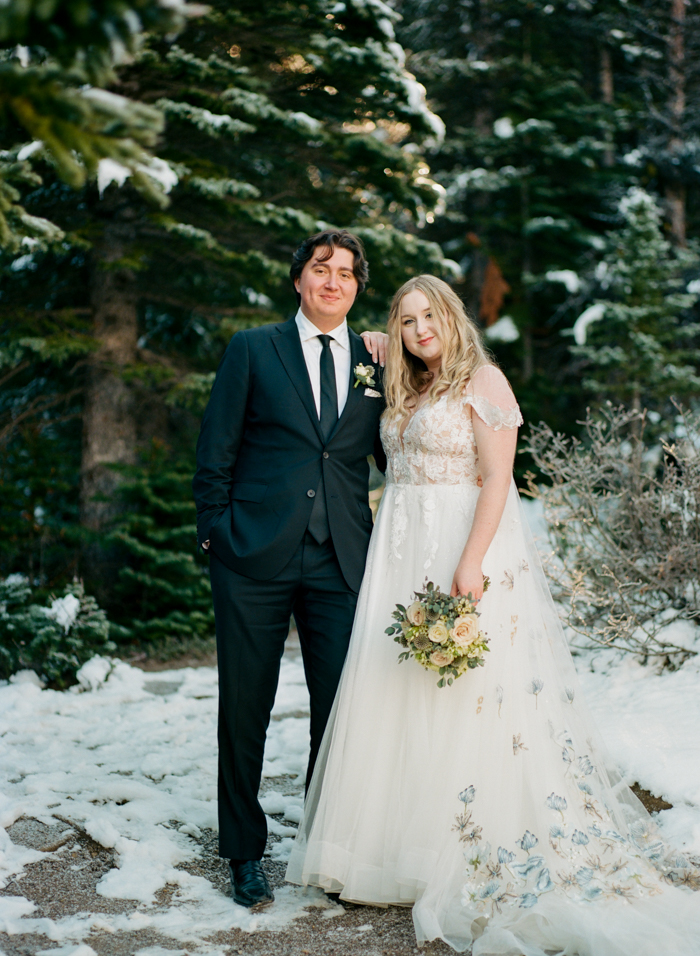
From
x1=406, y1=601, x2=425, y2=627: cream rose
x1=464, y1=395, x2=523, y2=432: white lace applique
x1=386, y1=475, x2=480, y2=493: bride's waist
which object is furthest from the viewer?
x1=386, y1=475, x2=480, y2=493: bride's waist

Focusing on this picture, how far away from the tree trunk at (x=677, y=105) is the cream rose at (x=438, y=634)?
10.6 meters

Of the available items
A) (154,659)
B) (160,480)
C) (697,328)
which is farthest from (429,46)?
(154,659)

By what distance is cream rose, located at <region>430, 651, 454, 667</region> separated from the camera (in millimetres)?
2354

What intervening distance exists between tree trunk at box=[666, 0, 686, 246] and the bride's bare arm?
396 inches

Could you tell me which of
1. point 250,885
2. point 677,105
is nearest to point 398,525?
point 250,885

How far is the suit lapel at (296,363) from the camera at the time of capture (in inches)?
110

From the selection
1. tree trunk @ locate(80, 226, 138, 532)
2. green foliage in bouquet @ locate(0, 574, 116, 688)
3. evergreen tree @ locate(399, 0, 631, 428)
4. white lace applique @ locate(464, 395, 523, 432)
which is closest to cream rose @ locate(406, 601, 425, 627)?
white lace applique @ locate(464, 395, 523, 432)

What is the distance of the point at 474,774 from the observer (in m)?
2.50

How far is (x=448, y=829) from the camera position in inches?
96.2

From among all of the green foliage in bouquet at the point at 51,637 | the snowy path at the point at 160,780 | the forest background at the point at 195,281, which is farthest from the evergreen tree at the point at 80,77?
the green foliage in bouquet at the point at 51,637

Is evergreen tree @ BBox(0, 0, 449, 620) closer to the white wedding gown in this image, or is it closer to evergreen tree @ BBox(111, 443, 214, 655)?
evergreen tree @ BBox(111, 443, 214, 655)

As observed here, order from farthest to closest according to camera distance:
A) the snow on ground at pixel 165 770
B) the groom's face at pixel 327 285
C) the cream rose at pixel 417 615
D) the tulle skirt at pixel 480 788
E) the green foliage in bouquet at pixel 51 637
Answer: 1. the green foliage in bouquet at pixel 51 637
2. the groom's face at pixel 327 285
3. the snow on ground at pixel 165 770
4. the cream rose at pixel 417 615
5. the tulle skirt at pixel 480 788

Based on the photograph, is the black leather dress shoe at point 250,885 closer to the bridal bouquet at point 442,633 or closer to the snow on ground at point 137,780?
the snow on ground at point 137,780

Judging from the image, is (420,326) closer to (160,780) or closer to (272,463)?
(272,463)
